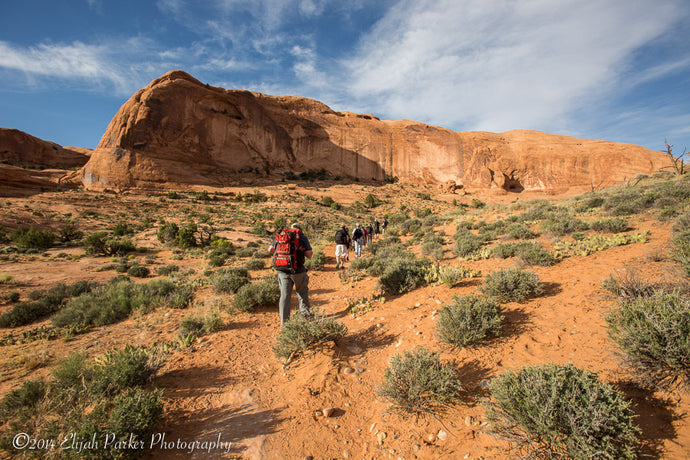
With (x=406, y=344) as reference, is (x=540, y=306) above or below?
above

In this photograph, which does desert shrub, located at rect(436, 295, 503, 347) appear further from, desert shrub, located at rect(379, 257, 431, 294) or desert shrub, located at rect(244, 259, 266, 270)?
desert shrub, located at rect(244, 259, 266, 270)

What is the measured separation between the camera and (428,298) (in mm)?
5227

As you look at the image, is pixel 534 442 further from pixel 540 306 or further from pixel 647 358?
pixel 540 306

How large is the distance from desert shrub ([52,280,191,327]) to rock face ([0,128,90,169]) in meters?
61.4

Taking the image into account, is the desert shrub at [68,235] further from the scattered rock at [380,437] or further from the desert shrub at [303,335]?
the scattered rock at [380,437]

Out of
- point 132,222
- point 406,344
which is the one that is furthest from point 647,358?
point 132,222

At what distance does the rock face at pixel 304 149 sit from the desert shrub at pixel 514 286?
4217cm

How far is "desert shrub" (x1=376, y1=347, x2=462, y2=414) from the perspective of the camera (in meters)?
2.57

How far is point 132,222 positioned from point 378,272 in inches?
980

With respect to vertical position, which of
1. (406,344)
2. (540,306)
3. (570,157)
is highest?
(570,157)

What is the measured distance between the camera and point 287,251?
4.62m

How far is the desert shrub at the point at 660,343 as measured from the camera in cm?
216

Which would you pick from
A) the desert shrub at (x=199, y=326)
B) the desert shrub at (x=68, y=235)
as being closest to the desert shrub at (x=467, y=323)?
the desert shrub at (x=199, y=326)

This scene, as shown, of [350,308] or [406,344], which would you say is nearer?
[406,344]
